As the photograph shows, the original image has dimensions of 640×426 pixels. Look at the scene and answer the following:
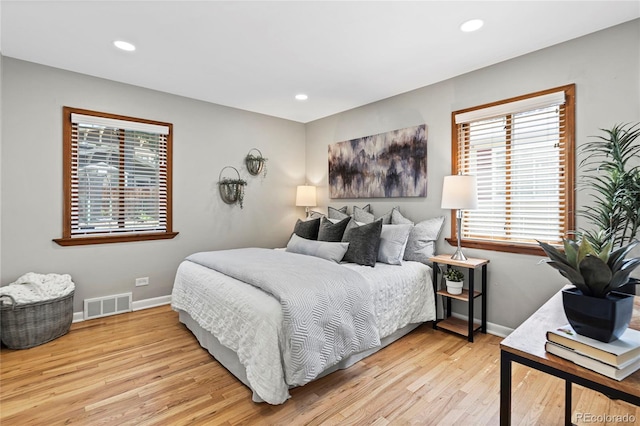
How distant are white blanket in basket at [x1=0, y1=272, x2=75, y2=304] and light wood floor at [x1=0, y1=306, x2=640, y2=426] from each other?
0.43m

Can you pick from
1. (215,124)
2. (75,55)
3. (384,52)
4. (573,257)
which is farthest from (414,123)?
(75,55)

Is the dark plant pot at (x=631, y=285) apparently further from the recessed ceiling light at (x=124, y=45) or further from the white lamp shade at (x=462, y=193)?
the recessed ceiling light at (x=124, y=45)

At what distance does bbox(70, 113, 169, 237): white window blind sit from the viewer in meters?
3.34

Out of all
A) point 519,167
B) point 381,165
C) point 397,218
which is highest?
point 381,165

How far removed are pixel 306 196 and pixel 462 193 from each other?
8.09 feet

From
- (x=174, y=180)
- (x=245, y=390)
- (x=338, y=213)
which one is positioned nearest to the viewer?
(x=245, y=390)

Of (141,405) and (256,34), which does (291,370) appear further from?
(256,34)

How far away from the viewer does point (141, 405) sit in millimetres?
1977

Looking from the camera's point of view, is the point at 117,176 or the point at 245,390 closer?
the point at 245,390

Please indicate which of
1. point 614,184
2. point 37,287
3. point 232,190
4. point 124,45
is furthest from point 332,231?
point 37,287

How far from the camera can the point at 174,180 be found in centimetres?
392

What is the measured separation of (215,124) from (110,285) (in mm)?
2307

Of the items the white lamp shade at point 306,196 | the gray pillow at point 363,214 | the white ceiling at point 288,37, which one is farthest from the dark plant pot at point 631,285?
the white lamp shade at point 306,196

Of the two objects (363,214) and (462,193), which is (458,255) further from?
(363,214)
